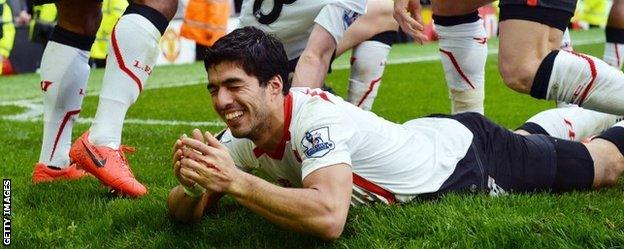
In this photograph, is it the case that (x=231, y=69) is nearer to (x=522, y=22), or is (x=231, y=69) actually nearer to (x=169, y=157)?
(x=522, y=22)

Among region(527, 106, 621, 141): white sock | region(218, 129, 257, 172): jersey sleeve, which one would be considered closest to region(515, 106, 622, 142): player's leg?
region(527, 106, 621, 141): white sock

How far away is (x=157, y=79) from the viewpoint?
13.7 m

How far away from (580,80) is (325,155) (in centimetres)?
118

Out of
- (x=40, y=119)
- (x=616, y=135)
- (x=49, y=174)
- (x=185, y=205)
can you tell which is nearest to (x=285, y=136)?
(x=185, y=205)

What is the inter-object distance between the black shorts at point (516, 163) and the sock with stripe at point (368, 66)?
1.68 m

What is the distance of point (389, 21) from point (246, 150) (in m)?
2.40

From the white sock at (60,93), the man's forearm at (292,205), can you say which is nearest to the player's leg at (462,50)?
the white sock at (60,93)

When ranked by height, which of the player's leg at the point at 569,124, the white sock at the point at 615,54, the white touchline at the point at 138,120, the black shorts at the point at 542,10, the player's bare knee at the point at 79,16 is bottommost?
the white touchline at the point at 138,120

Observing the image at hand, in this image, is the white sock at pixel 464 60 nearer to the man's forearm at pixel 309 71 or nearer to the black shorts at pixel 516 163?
the man's forearm at pixel 309 71

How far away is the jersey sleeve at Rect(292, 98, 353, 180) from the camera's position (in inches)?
130

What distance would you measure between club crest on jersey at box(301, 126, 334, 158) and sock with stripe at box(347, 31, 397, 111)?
258 centimetres

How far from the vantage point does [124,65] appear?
4160 mm

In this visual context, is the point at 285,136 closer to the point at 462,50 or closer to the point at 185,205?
the point at 185,205

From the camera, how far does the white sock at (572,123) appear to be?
495 centimetres
